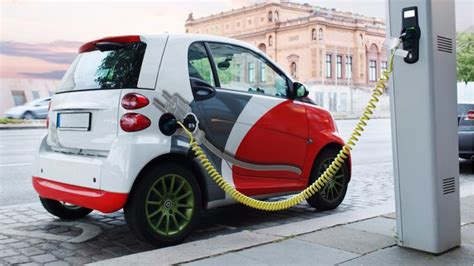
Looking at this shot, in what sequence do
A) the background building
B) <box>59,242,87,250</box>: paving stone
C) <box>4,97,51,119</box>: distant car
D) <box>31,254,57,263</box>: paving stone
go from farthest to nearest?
the background building
<box>4,97,51,119</box>: distant car
<box>59,242,87,250</box>: paving stone
<box>31,254,57,263</box>: paving stone

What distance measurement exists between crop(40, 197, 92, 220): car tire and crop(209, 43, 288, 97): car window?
6.89 ft

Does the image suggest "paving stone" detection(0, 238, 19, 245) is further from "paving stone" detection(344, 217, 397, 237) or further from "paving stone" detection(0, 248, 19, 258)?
"paving stone" detection(344, 217, 397, 237)

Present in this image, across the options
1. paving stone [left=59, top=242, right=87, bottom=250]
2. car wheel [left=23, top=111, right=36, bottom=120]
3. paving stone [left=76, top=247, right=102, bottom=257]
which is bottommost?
paving stone [left=76, top=247, right=102, bottom=257]

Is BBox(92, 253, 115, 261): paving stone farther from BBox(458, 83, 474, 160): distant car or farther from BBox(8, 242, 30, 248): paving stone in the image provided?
BBox(458, 83, 474, 160): distant car

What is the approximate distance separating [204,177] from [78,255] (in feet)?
4.19

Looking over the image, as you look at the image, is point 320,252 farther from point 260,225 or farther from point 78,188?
point 78,188

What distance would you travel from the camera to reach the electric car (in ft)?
14.4

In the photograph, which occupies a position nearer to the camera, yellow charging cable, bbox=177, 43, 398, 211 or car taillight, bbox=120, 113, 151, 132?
yellow charging cable, bbox=177, 43, 398, 211

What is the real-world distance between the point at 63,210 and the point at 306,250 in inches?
111

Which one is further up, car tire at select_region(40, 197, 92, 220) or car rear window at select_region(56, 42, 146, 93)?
car rear window at select_region(56, 42, 146, 93)

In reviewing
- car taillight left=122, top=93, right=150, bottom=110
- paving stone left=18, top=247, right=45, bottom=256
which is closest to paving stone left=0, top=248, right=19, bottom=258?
paving stone left=18, top=247, right=45, bottom=256

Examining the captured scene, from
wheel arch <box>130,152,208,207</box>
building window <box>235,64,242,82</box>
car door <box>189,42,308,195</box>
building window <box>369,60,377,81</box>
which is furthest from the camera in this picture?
building window <box>369,60,377,81</box>

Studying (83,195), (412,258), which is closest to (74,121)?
(83,195)

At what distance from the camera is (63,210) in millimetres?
5578
